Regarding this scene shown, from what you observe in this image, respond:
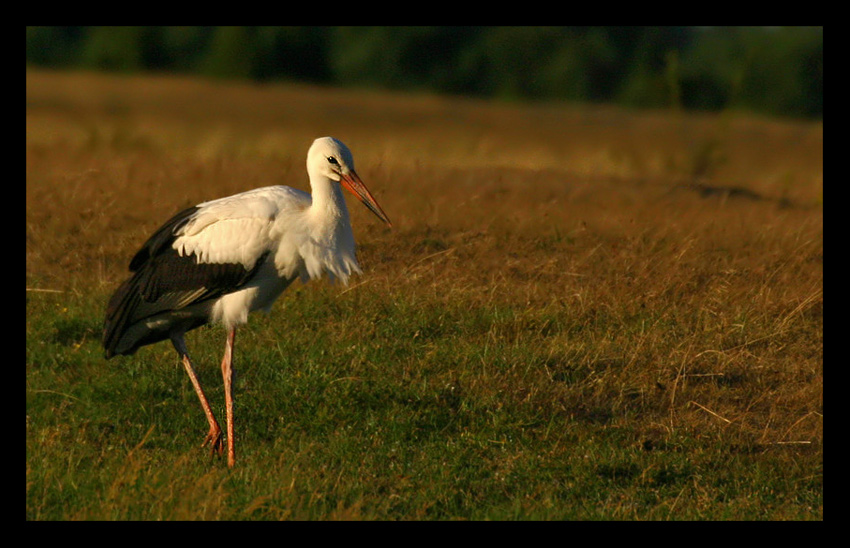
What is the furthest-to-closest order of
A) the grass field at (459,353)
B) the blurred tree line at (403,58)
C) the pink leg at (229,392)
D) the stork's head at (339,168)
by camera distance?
the blurred tree line at (403,58), the stork's head at (339,168), the pink leg at (229,392), the grass field at (459,353)

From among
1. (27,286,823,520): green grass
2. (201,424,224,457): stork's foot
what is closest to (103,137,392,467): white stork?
(201,424,224,457): stork's foot

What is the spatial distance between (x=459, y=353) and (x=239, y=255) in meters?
1.67

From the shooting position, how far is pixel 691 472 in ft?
19.4

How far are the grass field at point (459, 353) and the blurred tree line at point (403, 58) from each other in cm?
46

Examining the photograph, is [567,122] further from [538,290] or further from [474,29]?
[538,290]

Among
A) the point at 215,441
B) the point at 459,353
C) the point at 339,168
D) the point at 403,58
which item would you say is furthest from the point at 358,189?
the point at 403,58

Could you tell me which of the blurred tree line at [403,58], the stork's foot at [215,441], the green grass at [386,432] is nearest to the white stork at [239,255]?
the stork's foot at [215,441]

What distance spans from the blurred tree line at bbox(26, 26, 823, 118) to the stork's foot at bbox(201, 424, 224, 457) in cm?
704

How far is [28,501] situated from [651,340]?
406 cm

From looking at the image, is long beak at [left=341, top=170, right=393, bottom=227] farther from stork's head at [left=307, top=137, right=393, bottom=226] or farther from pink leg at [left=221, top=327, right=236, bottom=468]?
pink leg at [left=221, top=327, right=236, bottom=468]

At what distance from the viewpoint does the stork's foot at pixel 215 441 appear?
20.1ft

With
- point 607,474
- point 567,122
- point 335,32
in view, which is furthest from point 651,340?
point 335,32

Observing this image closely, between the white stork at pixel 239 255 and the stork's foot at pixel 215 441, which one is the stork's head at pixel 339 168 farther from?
the stork's foot at pixel 215 441

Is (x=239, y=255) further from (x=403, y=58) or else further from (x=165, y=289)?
(x=403, y=58)
